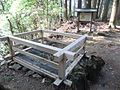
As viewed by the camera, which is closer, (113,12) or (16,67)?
(16,67)

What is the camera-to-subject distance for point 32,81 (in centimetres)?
307

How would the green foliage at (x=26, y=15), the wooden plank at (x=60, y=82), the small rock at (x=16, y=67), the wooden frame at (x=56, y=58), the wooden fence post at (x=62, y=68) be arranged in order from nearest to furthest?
1. the wooden frame at (x=56, y=58)
2. the wooden fence post at (x=62, y=68)
3. the wooden plank at (x=60, y=82)
4. the small rock at (x=16, y=67)
5. the green foliage at (x=26, y=15)

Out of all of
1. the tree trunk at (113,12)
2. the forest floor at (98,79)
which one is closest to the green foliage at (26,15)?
the forest floor at (98,79)

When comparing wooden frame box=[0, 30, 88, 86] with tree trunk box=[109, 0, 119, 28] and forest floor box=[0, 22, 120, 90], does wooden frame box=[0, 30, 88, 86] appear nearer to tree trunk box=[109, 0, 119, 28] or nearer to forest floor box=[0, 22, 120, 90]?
forest floor box=[0, 22, 120, 90]

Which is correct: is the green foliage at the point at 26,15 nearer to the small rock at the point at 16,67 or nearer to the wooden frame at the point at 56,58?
the small rock at the point at 16,67

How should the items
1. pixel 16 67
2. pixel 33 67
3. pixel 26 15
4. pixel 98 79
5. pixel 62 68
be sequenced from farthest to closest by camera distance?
pixel 26 15
pixel 98 79
pixel 16 67
pixel 33 67
pixel 62 68

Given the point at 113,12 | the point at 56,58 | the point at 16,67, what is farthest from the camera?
the point at 113,12

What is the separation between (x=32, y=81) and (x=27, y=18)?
490 cm

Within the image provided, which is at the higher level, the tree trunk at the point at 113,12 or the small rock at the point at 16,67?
the tree trunk at the point at 113,12

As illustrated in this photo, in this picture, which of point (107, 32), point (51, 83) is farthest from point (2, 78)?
point (107, 32)

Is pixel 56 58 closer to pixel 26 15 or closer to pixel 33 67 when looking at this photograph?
pixel 33 67

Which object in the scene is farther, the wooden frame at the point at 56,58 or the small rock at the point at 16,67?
the small rock at the point at 16,67

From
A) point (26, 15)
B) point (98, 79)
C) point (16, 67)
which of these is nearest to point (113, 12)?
point (26, 15)

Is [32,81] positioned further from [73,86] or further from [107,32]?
[107,32]
